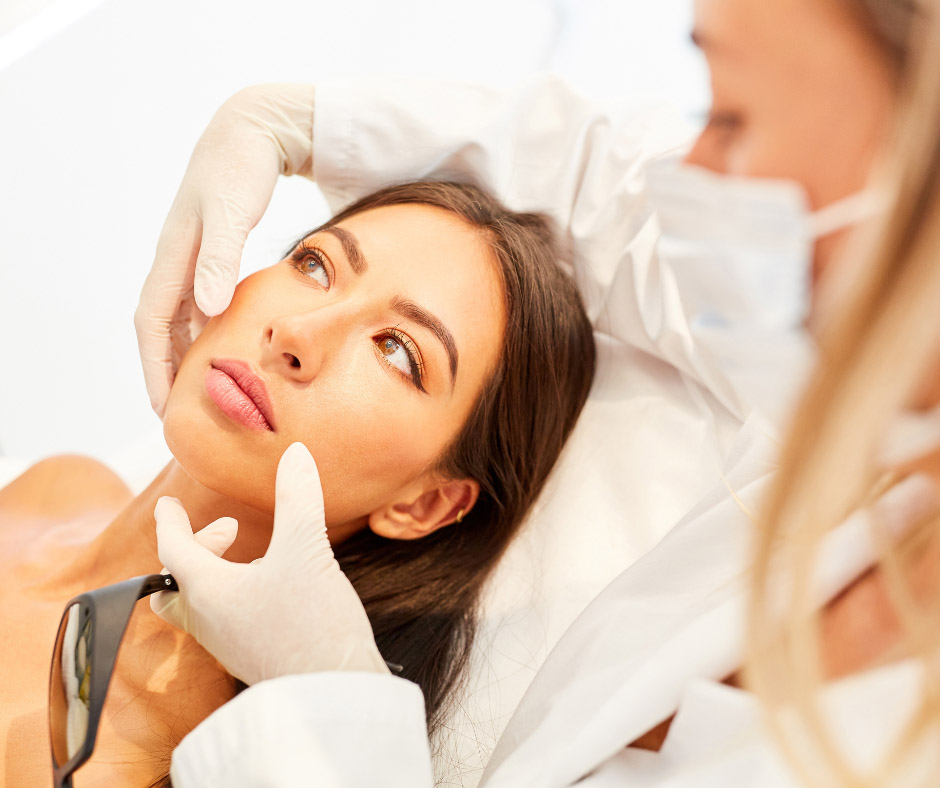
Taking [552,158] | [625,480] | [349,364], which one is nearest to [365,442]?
[349,364]

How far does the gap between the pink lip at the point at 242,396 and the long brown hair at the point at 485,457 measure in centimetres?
29

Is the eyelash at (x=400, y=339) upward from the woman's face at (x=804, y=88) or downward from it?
downward

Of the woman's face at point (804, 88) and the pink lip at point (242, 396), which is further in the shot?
the pink lip at point (242, 396)

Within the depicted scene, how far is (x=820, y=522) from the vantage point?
0.51 m

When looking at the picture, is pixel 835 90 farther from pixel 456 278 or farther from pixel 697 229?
pixel 456 278

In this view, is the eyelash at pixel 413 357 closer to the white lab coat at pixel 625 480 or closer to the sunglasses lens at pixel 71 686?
the white lab coat at pixel 625 480

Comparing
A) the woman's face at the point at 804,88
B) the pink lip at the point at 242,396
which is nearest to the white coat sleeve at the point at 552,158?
the pink lip at the point at 242,396

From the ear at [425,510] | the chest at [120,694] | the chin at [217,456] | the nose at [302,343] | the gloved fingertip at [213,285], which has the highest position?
the gloved fingertip at [213,285]

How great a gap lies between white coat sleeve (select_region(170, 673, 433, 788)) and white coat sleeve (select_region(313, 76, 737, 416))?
839mm

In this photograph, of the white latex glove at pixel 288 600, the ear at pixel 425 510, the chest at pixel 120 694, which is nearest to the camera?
the white latex glove at pixel 288 600

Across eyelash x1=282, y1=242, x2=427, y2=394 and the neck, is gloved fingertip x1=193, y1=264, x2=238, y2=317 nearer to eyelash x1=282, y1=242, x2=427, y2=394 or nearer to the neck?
eyelash x1=282, y1=242, x2=427, y2=394

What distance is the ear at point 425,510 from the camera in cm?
125

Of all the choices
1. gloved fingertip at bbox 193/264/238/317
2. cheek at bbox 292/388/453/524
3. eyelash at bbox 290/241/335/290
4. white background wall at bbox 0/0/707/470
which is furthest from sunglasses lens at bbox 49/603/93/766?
white background wall at bbox 0/0/707/470

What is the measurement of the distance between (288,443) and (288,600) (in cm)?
23
